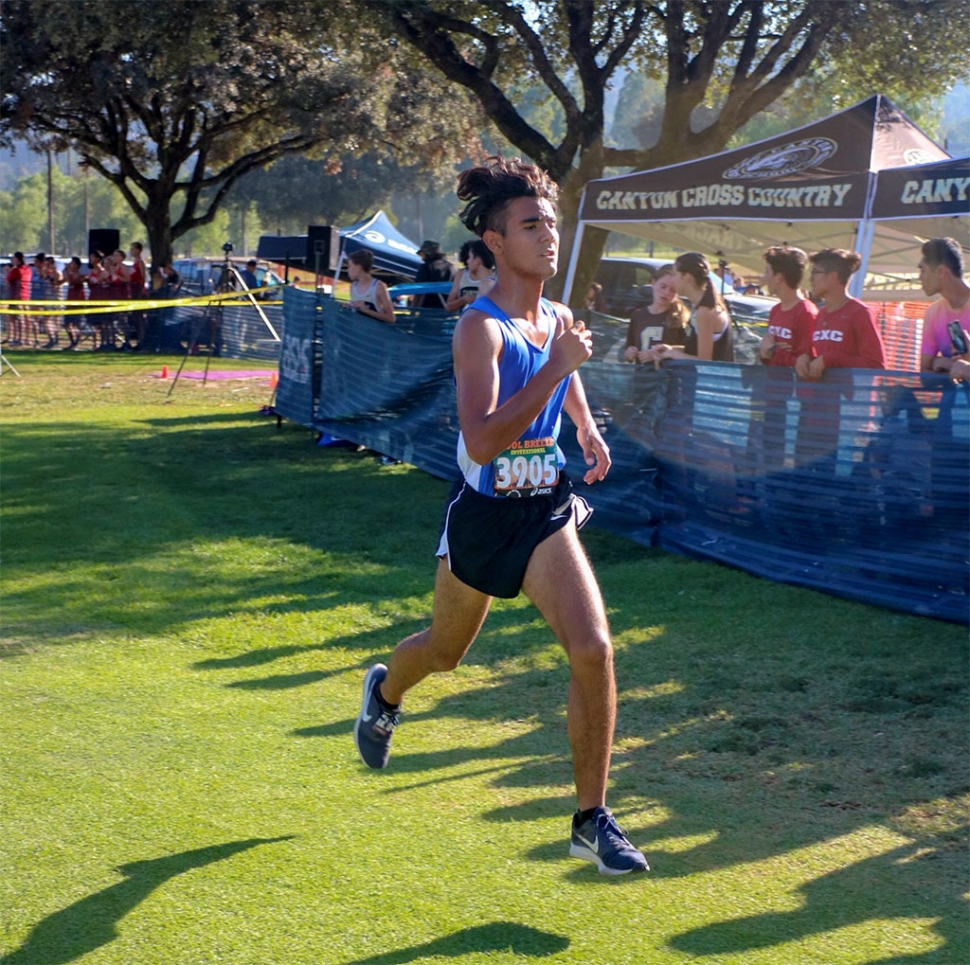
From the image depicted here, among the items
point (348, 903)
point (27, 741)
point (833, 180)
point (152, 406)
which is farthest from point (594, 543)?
point (152, 406)

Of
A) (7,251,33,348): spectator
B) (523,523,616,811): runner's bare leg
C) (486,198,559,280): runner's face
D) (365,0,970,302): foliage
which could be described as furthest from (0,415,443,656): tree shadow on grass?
(7,251,33,348): spectator

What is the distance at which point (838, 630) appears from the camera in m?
6.54

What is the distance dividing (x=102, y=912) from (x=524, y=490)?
170cm

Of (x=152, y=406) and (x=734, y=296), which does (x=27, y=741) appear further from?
(x=734, y=296)

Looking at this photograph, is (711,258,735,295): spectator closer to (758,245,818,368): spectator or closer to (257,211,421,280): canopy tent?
(758,245,818,368): spectator

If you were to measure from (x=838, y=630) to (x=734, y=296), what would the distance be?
66.8 feet

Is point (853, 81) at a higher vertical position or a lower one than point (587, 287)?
higher

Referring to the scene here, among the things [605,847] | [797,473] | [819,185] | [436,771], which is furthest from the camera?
[819,185]

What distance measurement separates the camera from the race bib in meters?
3.75

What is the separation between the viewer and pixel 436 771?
186 inches

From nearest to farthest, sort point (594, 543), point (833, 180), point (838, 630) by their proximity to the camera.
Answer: point (838, 630)
point (594, 543)
point (833, 180)

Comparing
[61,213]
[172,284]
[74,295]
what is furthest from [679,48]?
[61,213]

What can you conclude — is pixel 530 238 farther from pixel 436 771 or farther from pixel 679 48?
pixel 679 48

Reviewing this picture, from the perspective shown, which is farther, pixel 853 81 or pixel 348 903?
pixel 853 81
